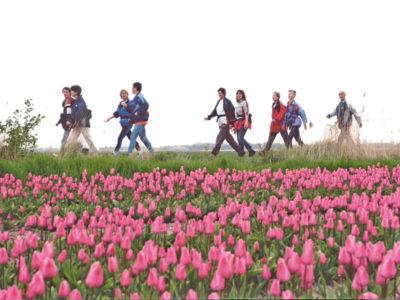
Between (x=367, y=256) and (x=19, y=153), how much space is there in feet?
46.1

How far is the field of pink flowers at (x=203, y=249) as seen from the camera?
3.39 meters

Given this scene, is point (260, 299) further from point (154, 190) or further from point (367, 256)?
point (154, 190)

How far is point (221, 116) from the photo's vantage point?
18.6 metres

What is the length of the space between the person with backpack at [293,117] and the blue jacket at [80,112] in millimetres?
6689

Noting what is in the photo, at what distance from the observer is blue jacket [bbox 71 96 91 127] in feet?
59.8

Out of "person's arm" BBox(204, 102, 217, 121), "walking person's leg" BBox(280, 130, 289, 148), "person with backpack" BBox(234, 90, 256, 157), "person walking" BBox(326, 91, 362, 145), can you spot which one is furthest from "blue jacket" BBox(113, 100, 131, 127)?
"person walking" BBox(326, 91, 362, 145)

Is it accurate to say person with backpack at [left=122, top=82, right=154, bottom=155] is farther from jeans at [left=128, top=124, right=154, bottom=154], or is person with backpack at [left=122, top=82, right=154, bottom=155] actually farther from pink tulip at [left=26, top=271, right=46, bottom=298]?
pink tulip at [left=26, top=271, right=46, bottom=298]

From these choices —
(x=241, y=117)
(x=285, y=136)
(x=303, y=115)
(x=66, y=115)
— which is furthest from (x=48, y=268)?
(x=285, y=136)

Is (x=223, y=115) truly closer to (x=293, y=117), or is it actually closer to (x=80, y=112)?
(x=293, y=117)

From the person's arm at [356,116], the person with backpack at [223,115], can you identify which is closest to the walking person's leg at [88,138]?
the person with backpack at [223,115]

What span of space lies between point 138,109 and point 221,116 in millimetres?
2712

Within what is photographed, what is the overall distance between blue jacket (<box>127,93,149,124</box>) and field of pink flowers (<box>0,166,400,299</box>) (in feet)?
28.8

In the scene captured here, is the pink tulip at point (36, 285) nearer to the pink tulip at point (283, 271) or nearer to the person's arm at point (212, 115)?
the pink tulip at point (283, 271)

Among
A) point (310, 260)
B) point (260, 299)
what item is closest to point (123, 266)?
point (260, 299)
